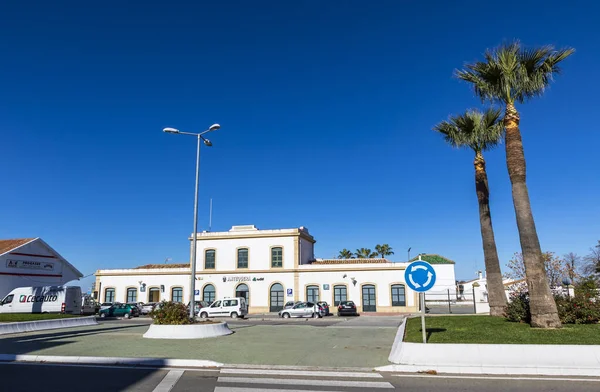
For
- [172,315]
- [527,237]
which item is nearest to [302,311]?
[172,315]

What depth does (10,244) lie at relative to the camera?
29.2 metres

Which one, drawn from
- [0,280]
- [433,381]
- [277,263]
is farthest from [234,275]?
[433,381]

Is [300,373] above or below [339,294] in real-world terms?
below

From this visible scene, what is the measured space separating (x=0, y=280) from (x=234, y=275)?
21953 mm

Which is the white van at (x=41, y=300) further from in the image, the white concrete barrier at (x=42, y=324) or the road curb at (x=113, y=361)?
the road curb at (x=113, y=361)

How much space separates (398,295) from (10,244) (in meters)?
32.4

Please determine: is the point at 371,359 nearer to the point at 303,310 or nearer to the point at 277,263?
the point at 303,310

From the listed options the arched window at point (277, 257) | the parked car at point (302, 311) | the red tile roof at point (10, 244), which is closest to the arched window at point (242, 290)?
the arched window at point (277, 257)

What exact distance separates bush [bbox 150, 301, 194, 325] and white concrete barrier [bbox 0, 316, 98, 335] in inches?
266

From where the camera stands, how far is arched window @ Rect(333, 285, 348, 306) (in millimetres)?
43031

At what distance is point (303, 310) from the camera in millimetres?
35562

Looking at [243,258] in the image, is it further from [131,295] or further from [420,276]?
[420,276]

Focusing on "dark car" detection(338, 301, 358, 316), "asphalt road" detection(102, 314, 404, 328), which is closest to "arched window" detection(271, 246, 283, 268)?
"dark car" detection(338, 301, 358, 316)

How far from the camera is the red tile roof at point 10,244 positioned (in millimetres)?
28039
